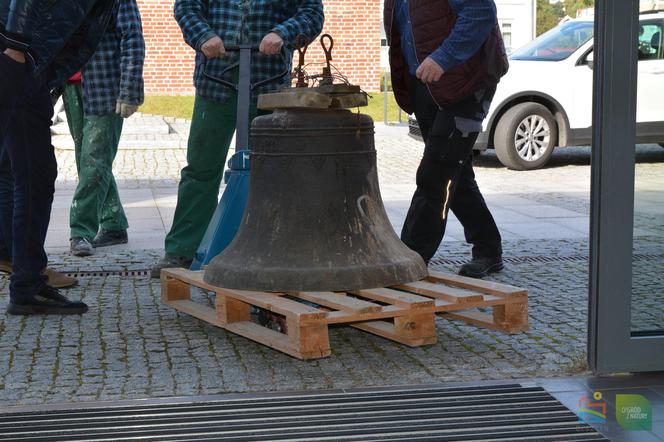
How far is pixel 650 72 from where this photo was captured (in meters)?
4.14

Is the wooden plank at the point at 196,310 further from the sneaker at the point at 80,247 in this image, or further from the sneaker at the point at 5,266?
the sneaker at the point at 80,247

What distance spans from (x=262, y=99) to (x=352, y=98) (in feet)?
1.41

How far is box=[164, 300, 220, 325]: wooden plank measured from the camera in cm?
507

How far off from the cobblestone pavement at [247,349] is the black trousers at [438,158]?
0.69 metres

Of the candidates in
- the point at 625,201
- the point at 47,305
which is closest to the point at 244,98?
the point at 47,305

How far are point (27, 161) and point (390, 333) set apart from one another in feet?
6.73

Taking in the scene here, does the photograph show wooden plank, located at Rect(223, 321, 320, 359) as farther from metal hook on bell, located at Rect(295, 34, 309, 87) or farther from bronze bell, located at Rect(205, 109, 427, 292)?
metal hook on bell, located at Rect(295, 34, 309, 87)

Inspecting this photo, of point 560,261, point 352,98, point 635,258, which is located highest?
point 352,98

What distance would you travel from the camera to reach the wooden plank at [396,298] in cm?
459

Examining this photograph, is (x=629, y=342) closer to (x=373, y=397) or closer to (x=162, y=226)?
(x=373, y=397)

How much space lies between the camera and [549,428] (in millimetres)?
3746

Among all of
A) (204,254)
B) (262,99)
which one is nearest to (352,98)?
(262,99)


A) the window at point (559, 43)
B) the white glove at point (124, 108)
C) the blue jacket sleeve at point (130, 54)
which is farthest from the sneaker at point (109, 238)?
the window at point (559, 43)

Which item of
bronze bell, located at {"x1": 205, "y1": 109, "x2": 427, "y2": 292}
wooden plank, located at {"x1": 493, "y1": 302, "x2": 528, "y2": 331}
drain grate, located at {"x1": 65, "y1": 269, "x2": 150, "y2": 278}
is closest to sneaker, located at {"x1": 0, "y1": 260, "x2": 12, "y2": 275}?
drain grate, located at {"x1": 65, "y1": 269, "x2": 150, "y2": 278}
